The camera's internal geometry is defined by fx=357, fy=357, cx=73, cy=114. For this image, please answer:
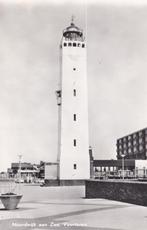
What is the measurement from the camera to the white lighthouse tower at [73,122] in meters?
41.8

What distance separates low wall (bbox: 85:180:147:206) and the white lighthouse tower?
1938 centimetres

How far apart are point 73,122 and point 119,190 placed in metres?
24.9

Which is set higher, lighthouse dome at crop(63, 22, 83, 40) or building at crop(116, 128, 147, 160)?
lighthouse dome at crop(63, 22, 83, 40)

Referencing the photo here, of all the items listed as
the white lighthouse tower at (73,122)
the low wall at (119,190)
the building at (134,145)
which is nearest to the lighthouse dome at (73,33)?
the white lighthouse tower at (73,122)

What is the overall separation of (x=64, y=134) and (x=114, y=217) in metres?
30.0

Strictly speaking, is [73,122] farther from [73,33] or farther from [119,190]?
[119,190]

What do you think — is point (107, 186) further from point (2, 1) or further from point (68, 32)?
point (68, 32)

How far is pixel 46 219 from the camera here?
38.0 ft

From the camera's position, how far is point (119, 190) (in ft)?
57.5

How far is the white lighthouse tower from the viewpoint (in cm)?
4184

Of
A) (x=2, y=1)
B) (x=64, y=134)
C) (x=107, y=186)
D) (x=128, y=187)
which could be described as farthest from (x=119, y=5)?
(x=64, y=134)

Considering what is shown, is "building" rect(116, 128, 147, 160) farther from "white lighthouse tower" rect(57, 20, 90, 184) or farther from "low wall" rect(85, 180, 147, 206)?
"low wall" rect(85, 180, 147, 206)

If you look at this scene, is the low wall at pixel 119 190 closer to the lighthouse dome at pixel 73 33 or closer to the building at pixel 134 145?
the lighthouse dome at pixel 73 33

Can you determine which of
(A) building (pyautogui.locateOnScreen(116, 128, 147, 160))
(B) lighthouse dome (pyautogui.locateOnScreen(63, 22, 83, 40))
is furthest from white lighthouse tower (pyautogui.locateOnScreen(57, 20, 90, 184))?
(A) building (pyautogui.locateOnScreen(116, 128, 147, 160))
